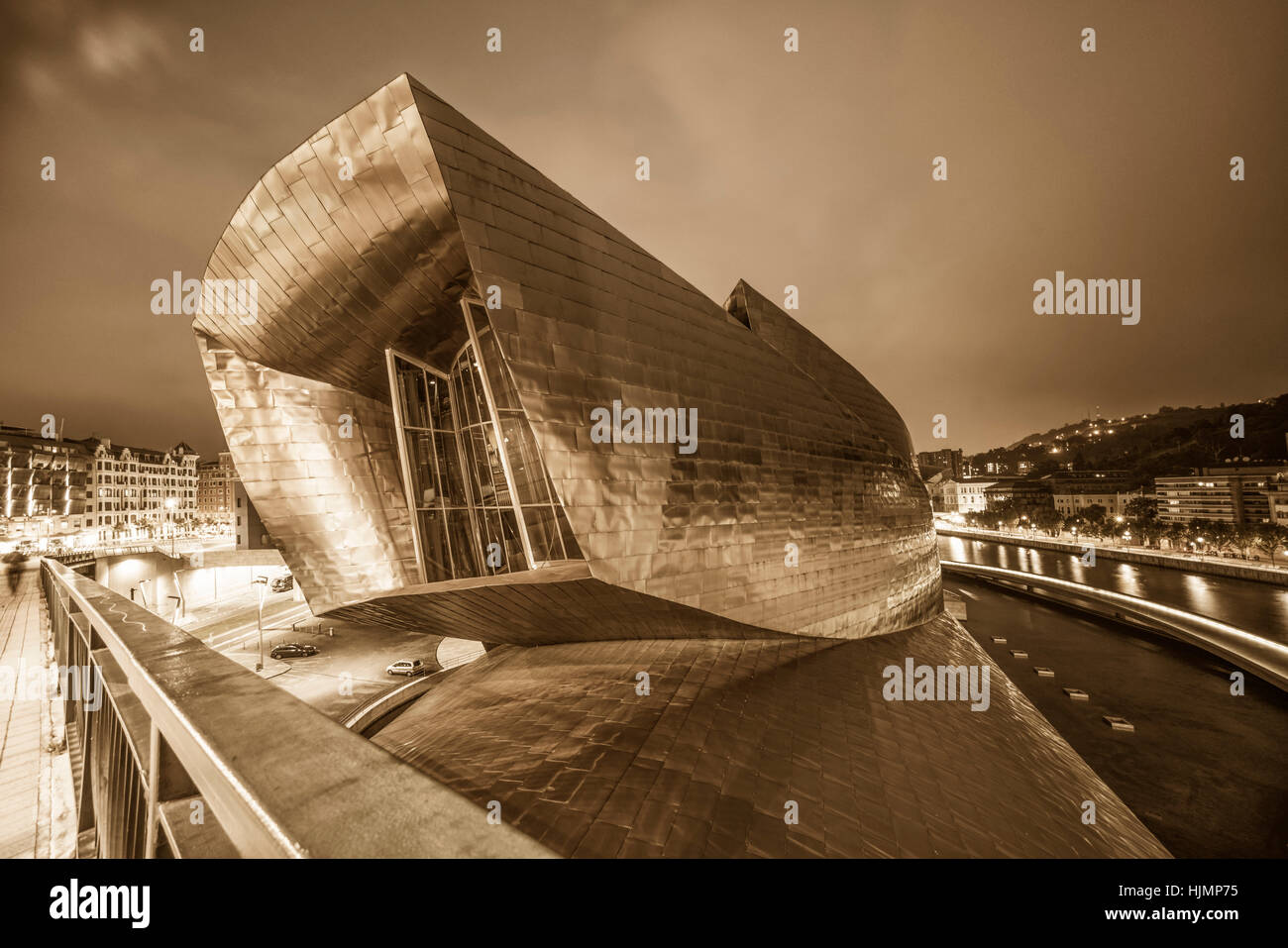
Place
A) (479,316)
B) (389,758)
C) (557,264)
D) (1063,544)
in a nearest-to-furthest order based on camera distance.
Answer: (389,758) < (557,264) < (479,316) < (1063,544)

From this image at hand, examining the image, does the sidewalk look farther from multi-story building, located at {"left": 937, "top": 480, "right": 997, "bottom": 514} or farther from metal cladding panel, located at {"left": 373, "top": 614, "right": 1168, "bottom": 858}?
multi-story building, located at {"left": 937, "top": 480, "right": 997, "bottom": 514}

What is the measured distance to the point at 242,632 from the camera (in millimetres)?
26141

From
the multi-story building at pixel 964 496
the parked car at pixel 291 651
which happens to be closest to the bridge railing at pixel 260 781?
the parked car at pixel 291 651

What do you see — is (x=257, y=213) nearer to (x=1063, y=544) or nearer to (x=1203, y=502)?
(x=1063, y=544)

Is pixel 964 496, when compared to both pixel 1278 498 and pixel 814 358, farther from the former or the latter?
pixel 814 358

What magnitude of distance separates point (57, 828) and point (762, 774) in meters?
7.60

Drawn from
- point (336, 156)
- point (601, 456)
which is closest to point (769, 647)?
point (601, 456)

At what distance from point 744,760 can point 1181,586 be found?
5286 cm

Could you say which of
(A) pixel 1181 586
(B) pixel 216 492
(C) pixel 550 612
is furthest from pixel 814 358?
(B) pixel 216 492

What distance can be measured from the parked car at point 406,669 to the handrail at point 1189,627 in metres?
24.6

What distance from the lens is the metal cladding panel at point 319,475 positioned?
30.6ft

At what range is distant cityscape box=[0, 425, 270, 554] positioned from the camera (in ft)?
170

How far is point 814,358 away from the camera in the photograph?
531 inches

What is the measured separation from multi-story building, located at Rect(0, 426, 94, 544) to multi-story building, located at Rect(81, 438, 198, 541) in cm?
131
